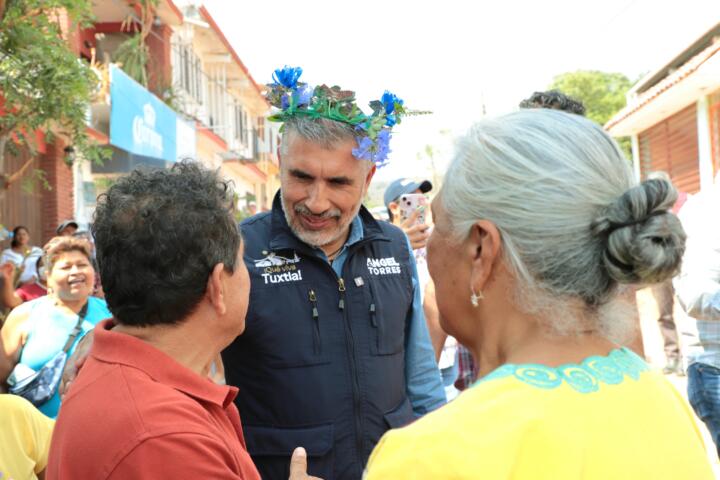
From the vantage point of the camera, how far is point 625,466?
140 centimetres

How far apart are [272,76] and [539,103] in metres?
1.15

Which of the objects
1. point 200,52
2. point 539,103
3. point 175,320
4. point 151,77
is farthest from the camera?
point 200,52

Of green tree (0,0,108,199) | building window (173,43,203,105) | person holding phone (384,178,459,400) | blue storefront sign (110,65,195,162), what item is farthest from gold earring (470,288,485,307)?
building window (173,43,203,105)

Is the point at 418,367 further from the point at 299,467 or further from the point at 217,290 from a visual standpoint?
the point at 217,290

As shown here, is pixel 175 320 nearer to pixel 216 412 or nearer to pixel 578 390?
pixel 216 412

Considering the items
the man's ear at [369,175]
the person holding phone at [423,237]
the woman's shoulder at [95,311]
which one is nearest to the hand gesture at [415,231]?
the person holding phone at [423,237]

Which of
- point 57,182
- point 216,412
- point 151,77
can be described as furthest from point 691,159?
point 216,412

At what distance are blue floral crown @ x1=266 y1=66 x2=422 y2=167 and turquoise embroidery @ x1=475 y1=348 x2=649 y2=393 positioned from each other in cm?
187

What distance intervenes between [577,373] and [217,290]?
1.09 m

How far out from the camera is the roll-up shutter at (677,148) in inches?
794

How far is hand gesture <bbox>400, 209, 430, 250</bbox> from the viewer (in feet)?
15.4

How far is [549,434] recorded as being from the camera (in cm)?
136

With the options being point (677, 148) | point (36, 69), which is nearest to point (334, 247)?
point (36, 69)

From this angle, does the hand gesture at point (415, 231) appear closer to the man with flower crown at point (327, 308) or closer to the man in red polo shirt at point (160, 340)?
the man with flower crown at point (327, 308)
